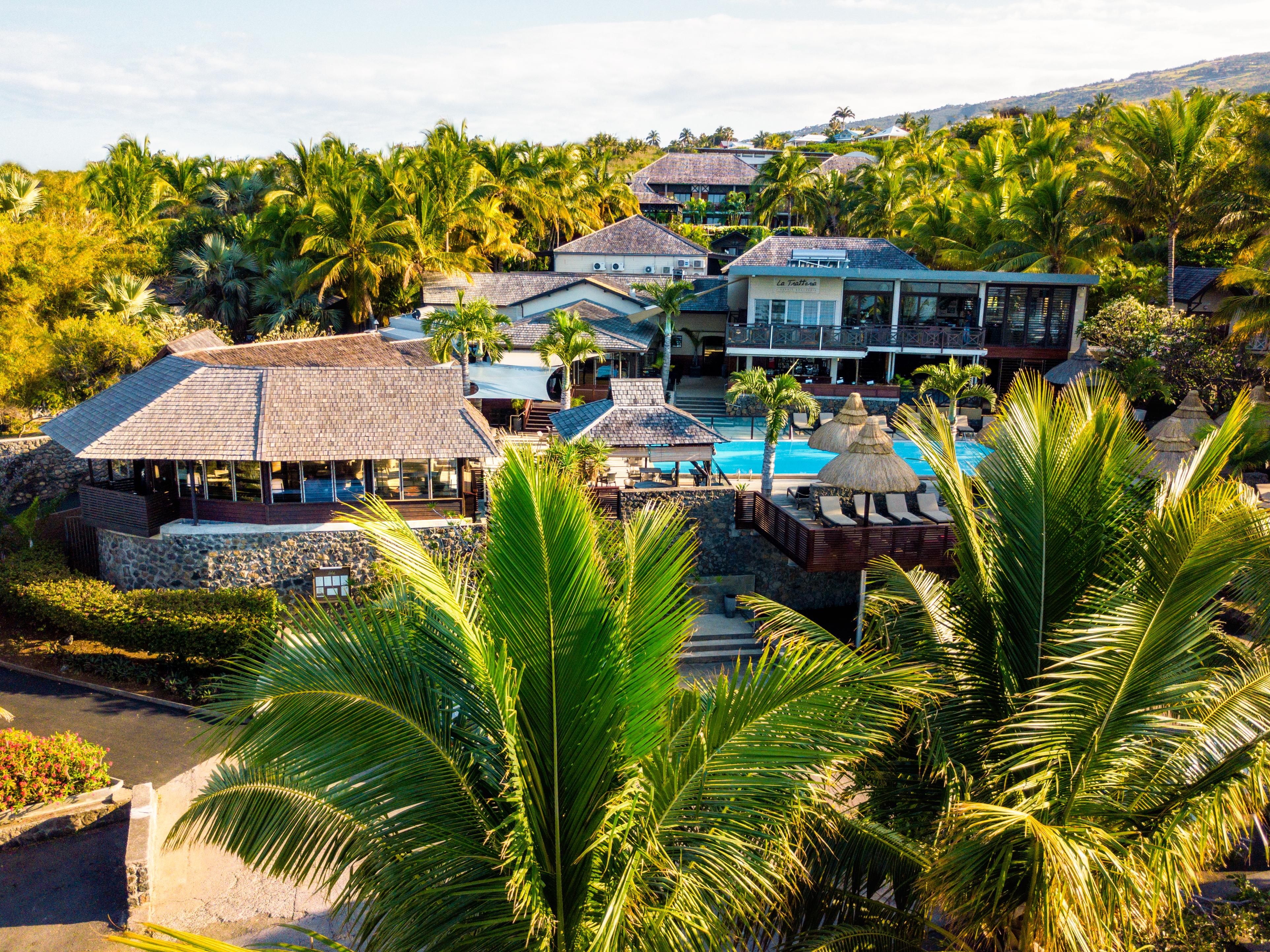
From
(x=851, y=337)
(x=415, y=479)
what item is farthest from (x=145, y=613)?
(x=851, y=337)

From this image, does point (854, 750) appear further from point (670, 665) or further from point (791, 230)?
point (791, 230)

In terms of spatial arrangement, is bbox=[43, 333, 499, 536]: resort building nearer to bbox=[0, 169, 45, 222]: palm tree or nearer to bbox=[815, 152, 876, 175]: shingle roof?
bbox=[0, 169, 45, 222]: palm tree

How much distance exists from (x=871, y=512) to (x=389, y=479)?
36.8 ft

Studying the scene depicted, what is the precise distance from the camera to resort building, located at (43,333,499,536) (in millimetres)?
19250

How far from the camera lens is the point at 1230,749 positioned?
550cm

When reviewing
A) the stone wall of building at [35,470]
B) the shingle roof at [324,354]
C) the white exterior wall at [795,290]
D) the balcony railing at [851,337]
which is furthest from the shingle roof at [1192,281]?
the stone wall of building at [35,470]

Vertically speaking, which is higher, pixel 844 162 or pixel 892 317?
pixel 844 162

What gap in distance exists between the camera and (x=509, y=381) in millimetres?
29734

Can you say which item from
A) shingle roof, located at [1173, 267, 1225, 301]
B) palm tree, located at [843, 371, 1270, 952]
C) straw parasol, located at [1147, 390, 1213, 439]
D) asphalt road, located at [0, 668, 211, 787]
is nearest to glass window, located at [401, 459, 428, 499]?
asphalt road, located at [0, 668, 211, 787]

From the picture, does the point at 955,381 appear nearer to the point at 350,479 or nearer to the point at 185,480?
the point at 350,479

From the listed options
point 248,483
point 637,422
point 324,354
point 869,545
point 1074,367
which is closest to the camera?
point 869,545

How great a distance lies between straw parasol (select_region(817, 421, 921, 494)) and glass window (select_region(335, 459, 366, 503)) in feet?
34.6

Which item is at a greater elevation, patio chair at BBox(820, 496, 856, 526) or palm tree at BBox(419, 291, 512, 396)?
palm tree at BBox(419, 291, 512, 396)

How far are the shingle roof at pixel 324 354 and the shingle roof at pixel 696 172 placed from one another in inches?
1966
